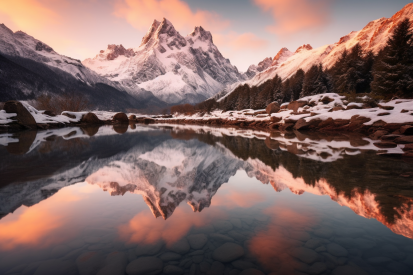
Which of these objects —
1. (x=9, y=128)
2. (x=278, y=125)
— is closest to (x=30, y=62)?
(x=9, y=128)

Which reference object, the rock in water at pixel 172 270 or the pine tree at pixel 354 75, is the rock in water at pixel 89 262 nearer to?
the rock in water at pixel 172 270

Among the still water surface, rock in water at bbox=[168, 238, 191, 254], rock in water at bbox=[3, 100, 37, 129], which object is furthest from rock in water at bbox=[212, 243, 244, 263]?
rock in water at bbox=[3, 100, 37, 129]

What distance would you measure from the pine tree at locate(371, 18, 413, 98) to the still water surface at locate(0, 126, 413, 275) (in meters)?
23.7

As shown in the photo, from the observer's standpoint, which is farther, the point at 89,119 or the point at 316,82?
the point at 316,82

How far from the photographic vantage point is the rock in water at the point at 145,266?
2.17m

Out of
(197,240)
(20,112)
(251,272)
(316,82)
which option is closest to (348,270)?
(251,272)

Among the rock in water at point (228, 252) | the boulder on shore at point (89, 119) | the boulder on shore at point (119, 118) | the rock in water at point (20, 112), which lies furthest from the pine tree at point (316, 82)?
the boulder on shore at point (119, 118)

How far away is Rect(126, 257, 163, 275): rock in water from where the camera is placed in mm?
2168

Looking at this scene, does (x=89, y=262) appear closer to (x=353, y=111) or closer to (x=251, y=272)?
(x=251, y=272)

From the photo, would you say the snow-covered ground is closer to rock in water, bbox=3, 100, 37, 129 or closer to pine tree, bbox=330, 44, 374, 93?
pine tree, bbox=330, 44, 374, 93

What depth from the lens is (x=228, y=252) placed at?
99.3 inches

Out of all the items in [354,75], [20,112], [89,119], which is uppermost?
[354,75]

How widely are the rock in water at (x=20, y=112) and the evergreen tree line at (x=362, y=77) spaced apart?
44.2m

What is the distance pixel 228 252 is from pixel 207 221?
86 cm
